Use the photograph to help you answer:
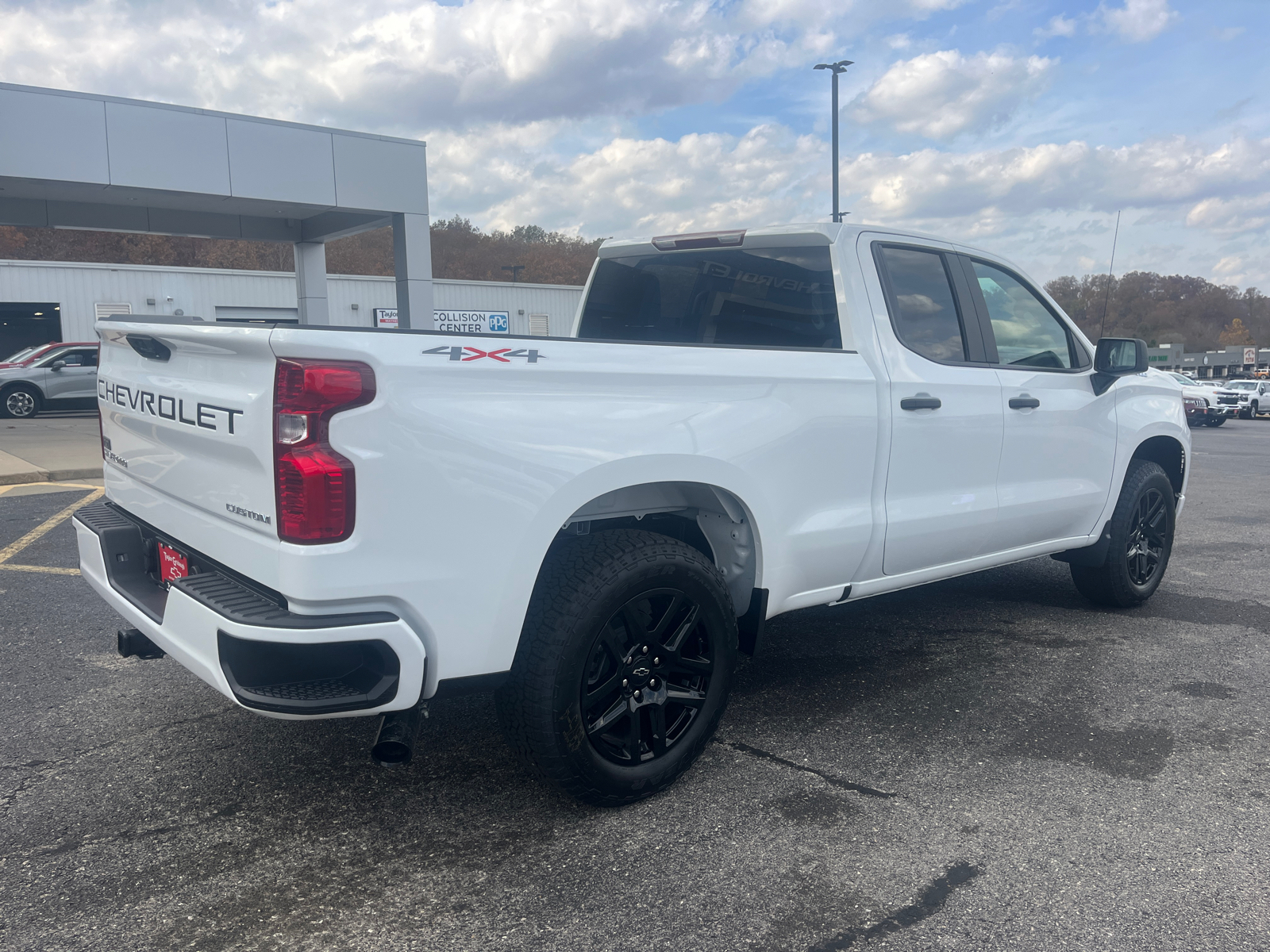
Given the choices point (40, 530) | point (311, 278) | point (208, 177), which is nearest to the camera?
point (40, 530)

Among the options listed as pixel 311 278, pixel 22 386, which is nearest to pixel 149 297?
pixel 22 386

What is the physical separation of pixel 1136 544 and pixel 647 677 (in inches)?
139

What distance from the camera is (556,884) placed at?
8.59 ft

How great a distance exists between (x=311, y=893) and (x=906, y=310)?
3.01m

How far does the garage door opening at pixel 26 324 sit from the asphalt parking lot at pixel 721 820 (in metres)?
27.0

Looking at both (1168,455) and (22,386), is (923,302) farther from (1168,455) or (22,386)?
(22,386)

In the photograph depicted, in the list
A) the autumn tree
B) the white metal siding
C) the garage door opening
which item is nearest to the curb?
the white metal siding

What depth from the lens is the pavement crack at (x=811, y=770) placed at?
3.16 m

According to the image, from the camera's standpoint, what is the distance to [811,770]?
10.9 feet

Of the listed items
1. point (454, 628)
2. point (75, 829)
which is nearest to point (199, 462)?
point (454, 628)

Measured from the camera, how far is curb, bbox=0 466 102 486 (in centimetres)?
1047

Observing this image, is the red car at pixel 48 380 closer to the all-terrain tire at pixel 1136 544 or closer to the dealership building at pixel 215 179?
the dealership building at pixel 215 179

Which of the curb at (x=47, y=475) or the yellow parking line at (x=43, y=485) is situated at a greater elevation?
the curb at (x=47, y=475)

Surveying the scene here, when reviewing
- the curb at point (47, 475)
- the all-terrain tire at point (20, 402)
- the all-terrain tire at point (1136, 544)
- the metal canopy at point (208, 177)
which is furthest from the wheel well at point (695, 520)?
the all-terrain tire at point (20, 402)
